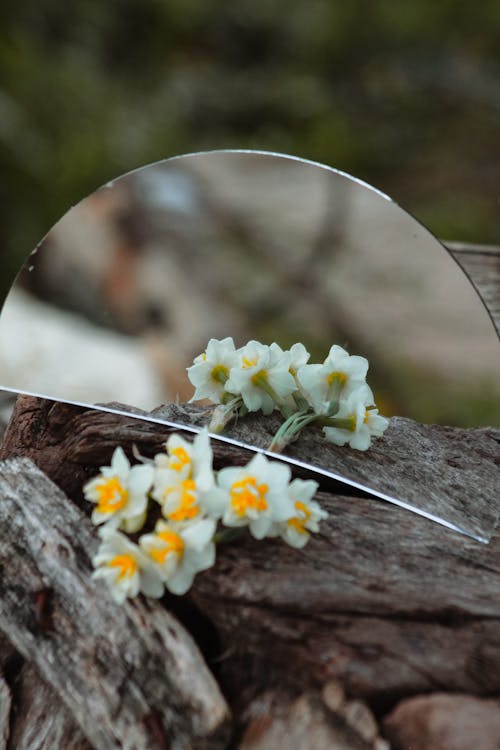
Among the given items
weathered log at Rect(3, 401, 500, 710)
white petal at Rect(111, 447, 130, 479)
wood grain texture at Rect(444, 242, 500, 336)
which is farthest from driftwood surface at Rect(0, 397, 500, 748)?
wood grain texture at Rect(444, 242, 500, 336)

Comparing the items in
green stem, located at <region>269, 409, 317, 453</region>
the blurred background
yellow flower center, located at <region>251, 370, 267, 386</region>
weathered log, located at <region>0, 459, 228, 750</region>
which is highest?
the blurred background

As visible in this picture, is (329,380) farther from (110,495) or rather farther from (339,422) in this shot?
(110,495)

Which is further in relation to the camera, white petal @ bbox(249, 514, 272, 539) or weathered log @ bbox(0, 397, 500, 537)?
weathered log @ bbox(0, 397, 500, 537)

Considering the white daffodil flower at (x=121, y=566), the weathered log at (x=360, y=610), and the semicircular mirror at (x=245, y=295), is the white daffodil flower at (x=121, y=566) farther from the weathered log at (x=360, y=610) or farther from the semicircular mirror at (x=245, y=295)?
the semicircular mirror at (x=245, y=295)

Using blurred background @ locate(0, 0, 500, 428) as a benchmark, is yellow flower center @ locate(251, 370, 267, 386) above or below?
below

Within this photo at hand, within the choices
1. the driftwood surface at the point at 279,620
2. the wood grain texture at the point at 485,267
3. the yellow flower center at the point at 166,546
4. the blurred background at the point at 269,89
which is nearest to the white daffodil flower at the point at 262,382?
the driftwood surface at the point at 279,620

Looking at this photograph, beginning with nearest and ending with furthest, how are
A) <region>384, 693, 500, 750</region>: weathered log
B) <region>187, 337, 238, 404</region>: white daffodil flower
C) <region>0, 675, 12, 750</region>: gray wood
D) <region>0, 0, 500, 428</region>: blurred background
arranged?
<region>384, 693, 500, 750</region>: weathered log
<region>0, 675, 12, 750</region>: gray wood
<region>187, 337, 238, 404</region>: white daffodil flower
<region>0, 0, 500, 428</region>: blurred background

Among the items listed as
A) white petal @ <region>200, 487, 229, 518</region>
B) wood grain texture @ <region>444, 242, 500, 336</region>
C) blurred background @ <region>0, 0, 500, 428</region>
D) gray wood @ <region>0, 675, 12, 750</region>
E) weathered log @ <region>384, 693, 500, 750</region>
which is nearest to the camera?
weathered log @ <region>384, 693, 500, 750</region>

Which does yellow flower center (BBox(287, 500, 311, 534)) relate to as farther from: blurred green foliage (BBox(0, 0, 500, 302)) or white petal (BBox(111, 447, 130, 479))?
blurred green foliage (BBox(0, 0, 500, 302))
